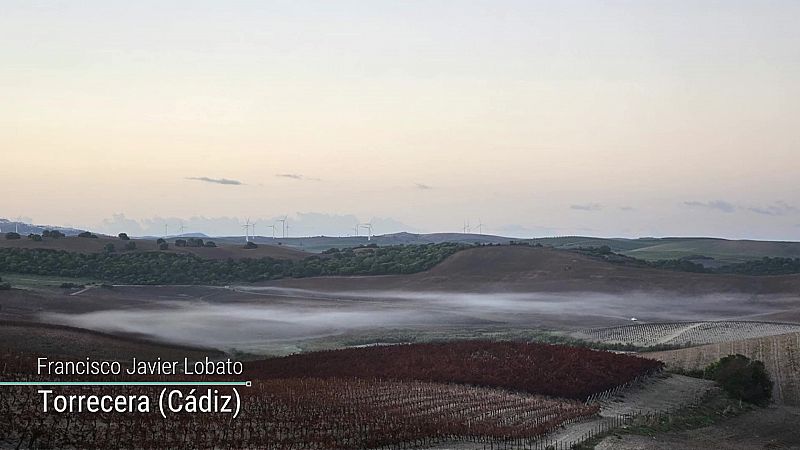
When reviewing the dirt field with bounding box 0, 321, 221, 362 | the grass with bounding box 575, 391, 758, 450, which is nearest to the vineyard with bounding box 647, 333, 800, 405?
the grass with bounding box 575, 391, 758, 450

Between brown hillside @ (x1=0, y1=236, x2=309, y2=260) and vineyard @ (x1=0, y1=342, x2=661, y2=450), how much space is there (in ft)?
309

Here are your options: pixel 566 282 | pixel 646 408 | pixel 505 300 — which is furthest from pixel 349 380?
pixel 566 282

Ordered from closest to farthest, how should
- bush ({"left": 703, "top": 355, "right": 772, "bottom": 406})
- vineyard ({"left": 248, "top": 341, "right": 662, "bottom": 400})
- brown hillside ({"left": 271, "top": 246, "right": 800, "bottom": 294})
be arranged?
vineyard ({"left": 248, "top": 341, "right": 662, "bottom": 400}), bush ({"left": 703, "top": 355, "right": 772, "bottom": 406}), brown hillside ({"left": 271, "top": 246, "right": 800, "bottom": 294})

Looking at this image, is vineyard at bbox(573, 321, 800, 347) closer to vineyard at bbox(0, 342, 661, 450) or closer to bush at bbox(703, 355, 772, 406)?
bush at bbox(703, 355, 772, 406)

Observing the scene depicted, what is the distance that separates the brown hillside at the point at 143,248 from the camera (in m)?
134

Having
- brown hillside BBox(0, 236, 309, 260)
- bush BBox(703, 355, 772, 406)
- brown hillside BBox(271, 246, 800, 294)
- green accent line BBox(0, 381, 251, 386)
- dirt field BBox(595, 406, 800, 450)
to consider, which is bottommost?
dirt field BBox(595, 406, 800, 450)

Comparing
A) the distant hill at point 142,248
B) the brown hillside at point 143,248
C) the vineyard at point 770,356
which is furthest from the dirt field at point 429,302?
the vineyard at point 770,356

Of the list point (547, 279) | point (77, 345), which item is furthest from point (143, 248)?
point (77, 345)

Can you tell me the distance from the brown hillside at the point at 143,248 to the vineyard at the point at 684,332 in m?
78.4

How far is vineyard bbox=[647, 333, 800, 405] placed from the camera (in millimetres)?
48019

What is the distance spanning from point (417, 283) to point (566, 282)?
2114 cm

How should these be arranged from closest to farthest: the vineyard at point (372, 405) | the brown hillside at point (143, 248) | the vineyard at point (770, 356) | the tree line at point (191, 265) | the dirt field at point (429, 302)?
the vineyard at point (372, 405)
the vineyard at point (770, 356)
the dirt field at point (429, 302)
the tree line at point (191, 265)
the brown hillside at point (143, 248)

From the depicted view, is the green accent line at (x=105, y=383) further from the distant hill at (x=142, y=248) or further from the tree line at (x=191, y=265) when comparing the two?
the distant hill at (x=142, y=248)

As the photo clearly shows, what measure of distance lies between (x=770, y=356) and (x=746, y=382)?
1126cm
